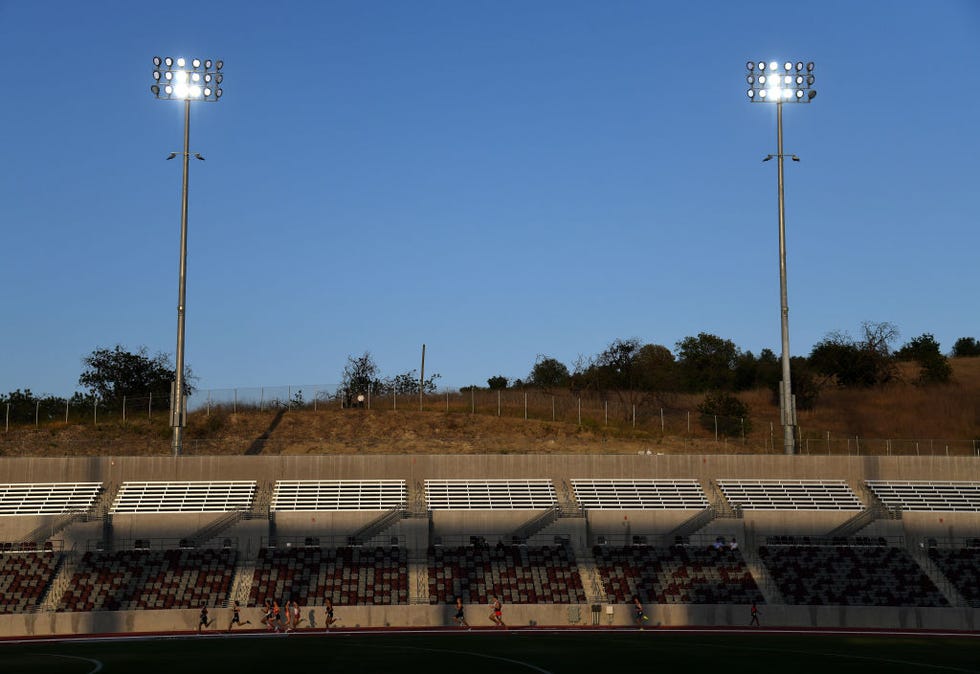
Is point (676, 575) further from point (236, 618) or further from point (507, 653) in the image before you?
point (236, 618)

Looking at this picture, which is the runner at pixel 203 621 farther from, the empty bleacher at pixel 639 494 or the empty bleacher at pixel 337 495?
the empty bleacher at pixel 639 494

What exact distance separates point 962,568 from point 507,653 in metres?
30.0

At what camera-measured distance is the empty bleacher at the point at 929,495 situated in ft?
202

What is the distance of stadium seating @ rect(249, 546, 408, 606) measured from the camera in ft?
170

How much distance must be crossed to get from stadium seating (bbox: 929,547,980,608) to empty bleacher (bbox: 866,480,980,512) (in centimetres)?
→ 369

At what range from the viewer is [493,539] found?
194ft

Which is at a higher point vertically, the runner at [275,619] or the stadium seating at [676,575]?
the stadium seating at [676,575]

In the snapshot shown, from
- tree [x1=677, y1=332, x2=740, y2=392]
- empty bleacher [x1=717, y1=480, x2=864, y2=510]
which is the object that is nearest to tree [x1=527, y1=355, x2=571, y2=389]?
tree [x1=677, y1=332, x2=740, y2=392]

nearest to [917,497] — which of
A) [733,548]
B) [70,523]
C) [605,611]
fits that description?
[733,548]

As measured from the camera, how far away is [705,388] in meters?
113

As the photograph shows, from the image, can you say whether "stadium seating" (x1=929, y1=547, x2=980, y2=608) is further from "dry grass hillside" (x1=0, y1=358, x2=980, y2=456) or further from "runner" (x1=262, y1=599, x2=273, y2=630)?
"runner" (x1=262, y1=599, x2=273, y2=630)

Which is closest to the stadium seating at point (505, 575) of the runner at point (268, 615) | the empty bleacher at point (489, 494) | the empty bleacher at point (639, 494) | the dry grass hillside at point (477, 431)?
the empty bleacher at point (489, 494)

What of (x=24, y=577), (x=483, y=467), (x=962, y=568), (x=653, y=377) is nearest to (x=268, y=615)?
(x=24, y=577)

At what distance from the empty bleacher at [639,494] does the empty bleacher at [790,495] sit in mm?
2053
